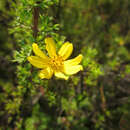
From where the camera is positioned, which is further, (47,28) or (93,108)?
(93,108)

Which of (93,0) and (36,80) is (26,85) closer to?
(36,80)

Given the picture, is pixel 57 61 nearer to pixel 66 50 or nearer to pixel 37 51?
pixel 66 50

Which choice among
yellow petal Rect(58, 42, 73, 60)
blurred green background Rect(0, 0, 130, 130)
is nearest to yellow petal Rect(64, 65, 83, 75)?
yellow petal Rect(58, 42, 73, 60)

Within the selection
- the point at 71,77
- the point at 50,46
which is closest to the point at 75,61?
the point at 50,46

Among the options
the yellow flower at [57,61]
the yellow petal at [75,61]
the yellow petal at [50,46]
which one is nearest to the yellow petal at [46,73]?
the yellow flower at [57,61]

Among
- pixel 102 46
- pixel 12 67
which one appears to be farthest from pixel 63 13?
pixel 12 67

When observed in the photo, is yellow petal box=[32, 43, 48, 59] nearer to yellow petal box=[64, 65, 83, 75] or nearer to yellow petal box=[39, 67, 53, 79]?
yellow petal box=[39, 67, 53, 79]

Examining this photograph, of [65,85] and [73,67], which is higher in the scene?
[73,67]

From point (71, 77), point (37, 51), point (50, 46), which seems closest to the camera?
point (37, 51)
